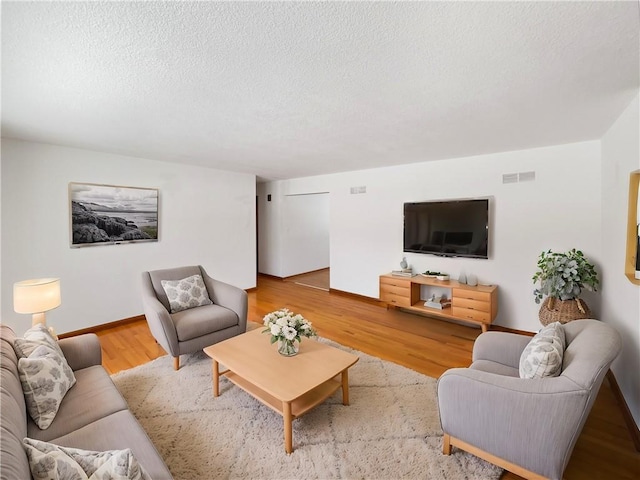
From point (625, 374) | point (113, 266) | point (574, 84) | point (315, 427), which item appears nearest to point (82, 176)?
point (113, 266)

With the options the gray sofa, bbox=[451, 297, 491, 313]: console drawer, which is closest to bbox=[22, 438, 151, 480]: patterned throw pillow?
the gray sofa

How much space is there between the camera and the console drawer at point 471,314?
3.44m

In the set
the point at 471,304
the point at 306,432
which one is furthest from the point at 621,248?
the point at 306,432

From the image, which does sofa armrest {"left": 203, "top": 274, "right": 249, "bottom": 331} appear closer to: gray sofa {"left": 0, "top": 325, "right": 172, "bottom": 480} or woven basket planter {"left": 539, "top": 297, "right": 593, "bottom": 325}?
gray sofa {"left": 0, "top": 325, "right": 172, "bottom": 480}

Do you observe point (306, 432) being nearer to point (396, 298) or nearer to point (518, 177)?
point (396, 298)

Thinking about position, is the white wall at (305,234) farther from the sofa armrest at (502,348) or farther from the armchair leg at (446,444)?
the armchair leg at (446,444)

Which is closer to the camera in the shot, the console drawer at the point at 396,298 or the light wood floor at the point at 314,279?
the console drawer at the point at 396,298

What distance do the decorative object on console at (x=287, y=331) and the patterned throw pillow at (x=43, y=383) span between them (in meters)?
1.27

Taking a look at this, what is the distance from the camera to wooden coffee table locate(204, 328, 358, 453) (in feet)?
6.07

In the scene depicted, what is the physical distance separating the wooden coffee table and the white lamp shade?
142 centimetres

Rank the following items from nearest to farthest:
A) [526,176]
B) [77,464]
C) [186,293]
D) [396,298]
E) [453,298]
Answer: [77,464], [186,293], [526,176], [453,298], [396,298]

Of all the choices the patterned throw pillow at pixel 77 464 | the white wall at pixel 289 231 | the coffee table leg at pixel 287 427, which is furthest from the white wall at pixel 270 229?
the patterned throw pillow at pixel 77 464

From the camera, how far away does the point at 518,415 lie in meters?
1.45

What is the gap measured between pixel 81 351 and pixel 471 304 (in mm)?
3908
